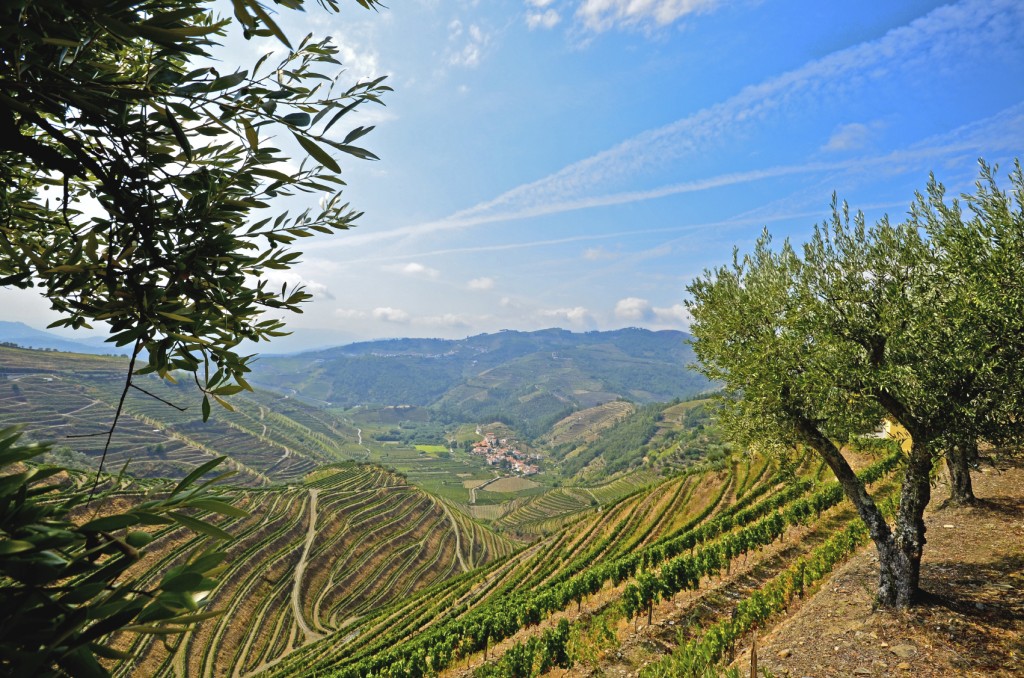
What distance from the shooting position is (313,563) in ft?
291

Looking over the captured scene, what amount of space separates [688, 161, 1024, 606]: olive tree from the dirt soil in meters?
1.03

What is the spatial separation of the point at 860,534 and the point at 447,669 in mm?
21495

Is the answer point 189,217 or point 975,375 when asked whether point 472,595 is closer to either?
point 975,375

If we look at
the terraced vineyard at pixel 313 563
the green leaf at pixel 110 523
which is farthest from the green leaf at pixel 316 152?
the terraced vineyard at pixel 313 563

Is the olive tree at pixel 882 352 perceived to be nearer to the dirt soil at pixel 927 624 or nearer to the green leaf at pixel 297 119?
the dirt soil at pixel 927 624

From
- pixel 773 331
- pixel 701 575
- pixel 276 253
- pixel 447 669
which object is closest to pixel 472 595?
pixel 447 669

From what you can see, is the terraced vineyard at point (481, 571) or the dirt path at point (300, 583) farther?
the dirt path at point (300, 583)

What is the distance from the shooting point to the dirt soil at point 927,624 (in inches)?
363

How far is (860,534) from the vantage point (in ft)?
56.4

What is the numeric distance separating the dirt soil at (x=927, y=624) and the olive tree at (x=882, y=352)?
1.03 m

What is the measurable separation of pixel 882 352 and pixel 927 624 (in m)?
6.40

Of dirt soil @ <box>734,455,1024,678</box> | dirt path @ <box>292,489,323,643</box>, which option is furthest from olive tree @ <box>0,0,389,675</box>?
dirt path @ <box>292,489,323,643</box>

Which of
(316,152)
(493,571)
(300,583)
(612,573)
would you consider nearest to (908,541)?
(316,152)

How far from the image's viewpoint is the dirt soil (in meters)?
9.22
